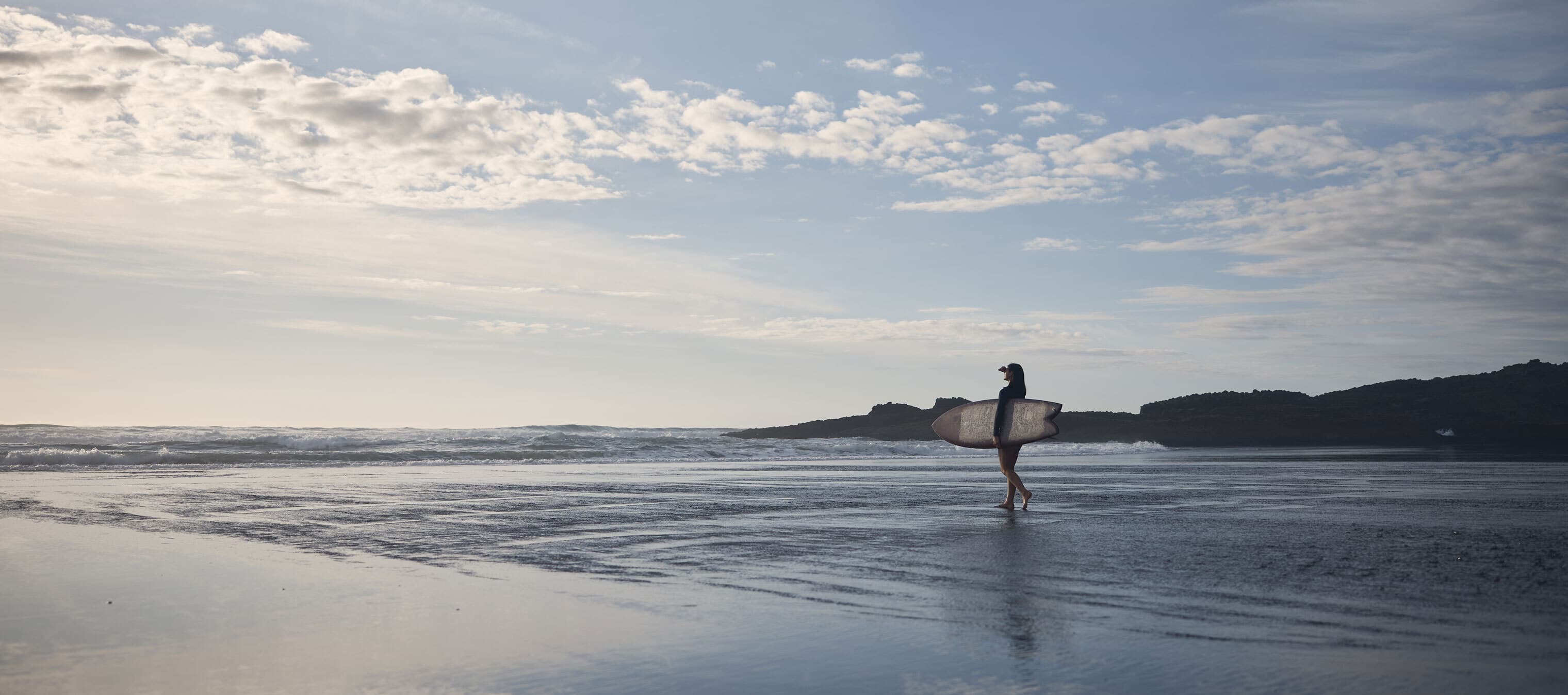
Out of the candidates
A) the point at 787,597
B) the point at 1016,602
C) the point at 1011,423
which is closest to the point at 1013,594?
the point at 1016,602

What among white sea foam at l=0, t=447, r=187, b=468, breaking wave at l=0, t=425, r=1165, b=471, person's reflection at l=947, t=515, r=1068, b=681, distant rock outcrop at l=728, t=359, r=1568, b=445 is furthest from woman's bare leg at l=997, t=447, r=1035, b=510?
distant rock outcrop at l=728, t=359, r=1568, b=445

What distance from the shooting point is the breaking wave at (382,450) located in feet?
91.5

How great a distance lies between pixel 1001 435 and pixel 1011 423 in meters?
0.30

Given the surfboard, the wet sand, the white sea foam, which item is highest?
the surfboard

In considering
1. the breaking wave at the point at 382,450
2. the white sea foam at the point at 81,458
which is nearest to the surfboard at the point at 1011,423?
the breaking wave at the point at 382,450

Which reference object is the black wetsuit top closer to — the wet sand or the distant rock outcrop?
the wet sand

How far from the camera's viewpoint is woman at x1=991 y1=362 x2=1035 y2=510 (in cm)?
1297

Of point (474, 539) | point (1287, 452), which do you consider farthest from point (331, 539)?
point (1287, 452)

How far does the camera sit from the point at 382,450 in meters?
34.2

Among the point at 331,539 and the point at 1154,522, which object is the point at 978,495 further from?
the point at 331,539

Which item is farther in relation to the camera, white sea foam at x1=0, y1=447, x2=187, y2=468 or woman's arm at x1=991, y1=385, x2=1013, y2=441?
white sea foam at x1=0, y1=447, x2=187, y2=468

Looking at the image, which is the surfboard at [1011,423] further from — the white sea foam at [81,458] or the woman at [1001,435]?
the white sea foam at [81,458]

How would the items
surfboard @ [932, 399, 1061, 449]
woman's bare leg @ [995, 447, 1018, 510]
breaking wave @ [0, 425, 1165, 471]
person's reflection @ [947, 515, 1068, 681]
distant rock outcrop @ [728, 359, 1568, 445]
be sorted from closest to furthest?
person's reflection @ [947, 515, 1068, 681], woman's bare leg @ [995, 447, 1018, 510], surfboard @ [932, 399, 1061, 449], breaking wave @ [0, 425, 1165, 471], distant rock outcrop @ [728, 359, 1568, 445]

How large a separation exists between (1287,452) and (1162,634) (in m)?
39.7
